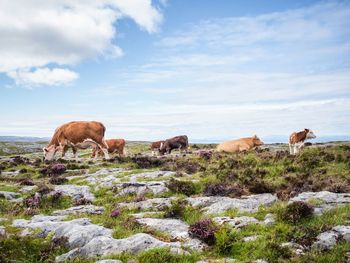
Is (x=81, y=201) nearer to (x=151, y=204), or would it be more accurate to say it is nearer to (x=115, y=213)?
(x=115, y=213)

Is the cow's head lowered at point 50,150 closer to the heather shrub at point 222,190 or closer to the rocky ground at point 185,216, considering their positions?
the rocky ground at point 185,216

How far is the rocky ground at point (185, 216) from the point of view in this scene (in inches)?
351

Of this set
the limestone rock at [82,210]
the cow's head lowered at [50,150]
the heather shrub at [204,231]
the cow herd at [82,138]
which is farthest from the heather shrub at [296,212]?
the cow's head lowered at [50,150]

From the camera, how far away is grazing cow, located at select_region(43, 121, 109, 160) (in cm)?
3028

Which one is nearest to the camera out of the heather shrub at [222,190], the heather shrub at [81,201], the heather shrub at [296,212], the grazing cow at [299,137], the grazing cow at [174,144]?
the heather shrub at [296,212]

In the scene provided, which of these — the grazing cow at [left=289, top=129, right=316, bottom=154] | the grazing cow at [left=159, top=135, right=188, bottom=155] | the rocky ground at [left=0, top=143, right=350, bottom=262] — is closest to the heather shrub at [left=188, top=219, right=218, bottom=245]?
the rocky ground at [left=0, top=143, right=350, bottom=262]

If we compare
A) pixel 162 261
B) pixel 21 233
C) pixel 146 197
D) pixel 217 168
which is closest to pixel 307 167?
pixel 217 168

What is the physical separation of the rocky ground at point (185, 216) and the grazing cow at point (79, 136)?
32.1 ft

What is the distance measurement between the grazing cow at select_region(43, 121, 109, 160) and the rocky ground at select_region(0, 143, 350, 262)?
9.78 m

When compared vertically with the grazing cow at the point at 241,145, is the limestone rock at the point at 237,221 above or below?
below

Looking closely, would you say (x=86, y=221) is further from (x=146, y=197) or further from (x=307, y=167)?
(x=307, y=167)

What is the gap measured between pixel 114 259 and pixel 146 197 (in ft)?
22.5

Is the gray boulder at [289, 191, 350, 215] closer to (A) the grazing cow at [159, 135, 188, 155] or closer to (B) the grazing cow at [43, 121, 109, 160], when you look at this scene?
(B) the grazing cow at [43, 121, 109, 160]

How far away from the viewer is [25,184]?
1878 centimetres
